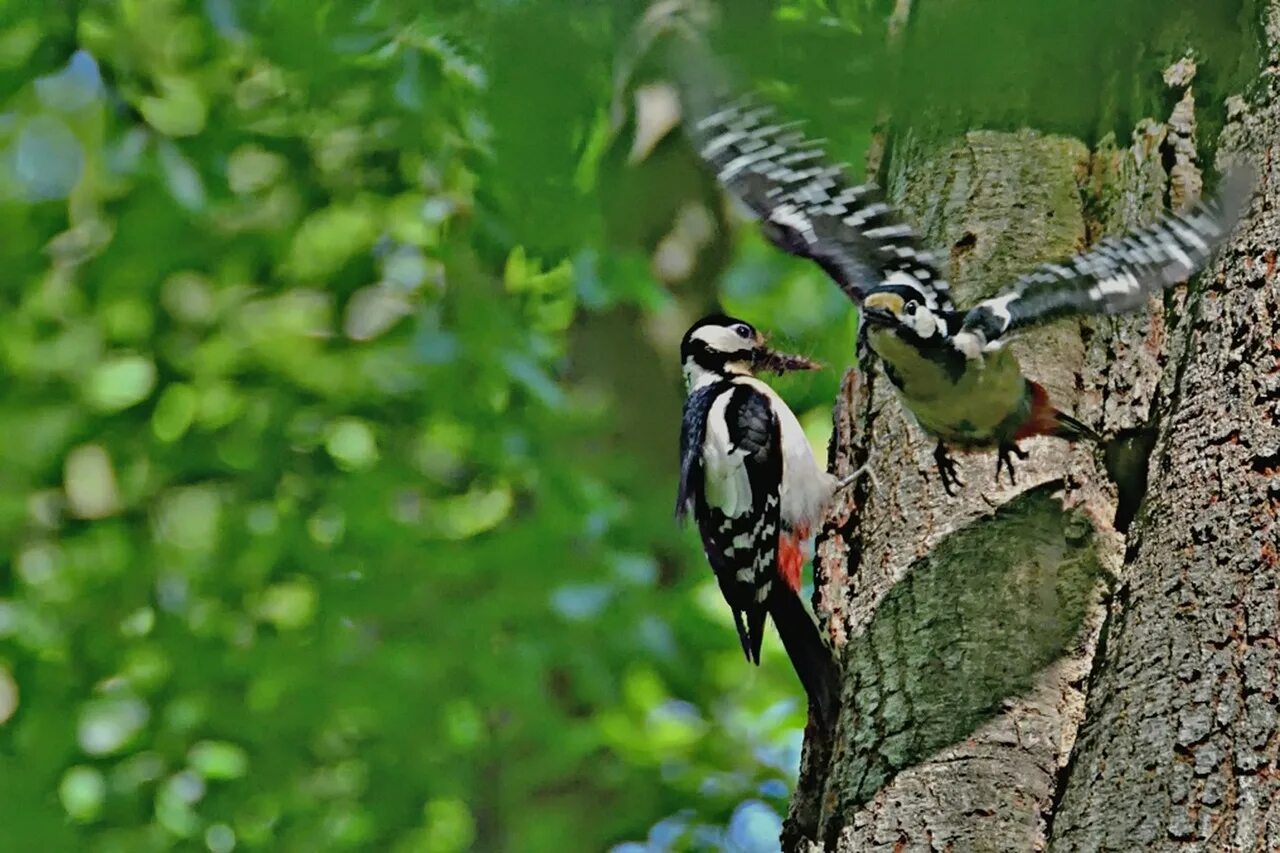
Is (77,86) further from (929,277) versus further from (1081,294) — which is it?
(1081,294)

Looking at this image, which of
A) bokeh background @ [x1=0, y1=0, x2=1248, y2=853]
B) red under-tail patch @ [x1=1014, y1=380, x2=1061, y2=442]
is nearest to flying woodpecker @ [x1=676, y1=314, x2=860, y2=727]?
red under-tail patch @ [x1=1014, y1=380, x2=1061, y2=442]

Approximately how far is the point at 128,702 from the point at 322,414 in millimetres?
1153

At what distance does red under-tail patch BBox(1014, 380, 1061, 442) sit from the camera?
8.13 feet

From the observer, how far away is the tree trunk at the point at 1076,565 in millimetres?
1640

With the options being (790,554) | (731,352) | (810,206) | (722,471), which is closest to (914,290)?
(810,206)

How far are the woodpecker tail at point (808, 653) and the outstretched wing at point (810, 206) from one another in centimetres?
64

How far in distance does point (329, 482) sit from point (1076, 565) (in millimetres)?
3489

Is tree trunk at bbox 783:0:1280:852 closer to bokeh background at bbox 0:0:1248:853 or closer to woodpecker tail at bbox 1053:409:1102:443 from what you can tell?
woodpecker tail at bbox 1053:409:1102:443

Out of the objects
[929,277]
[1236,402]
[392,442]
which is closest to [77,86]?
[392,442]

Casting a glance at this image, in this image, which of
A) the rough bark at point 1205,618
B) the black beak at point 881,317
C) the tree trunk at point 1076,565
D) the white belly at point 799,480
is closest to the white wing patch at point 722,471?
the white belly at point 799,480

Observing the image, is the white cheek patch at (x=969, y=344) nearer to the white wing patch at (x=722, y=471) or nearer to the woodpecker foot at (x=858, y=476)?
the woodpecker foot at (x=858, y=476)

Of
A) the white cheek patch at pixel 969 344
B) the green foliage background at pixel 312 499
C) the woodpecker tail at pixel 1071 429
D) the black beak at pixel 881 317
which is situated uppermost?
the woodpecker tail at pixel 1071 429

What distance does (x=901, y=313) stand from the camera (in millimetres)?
2580

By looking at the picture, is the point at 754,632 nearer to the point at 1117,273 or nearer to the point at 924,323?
the point at 924,323
